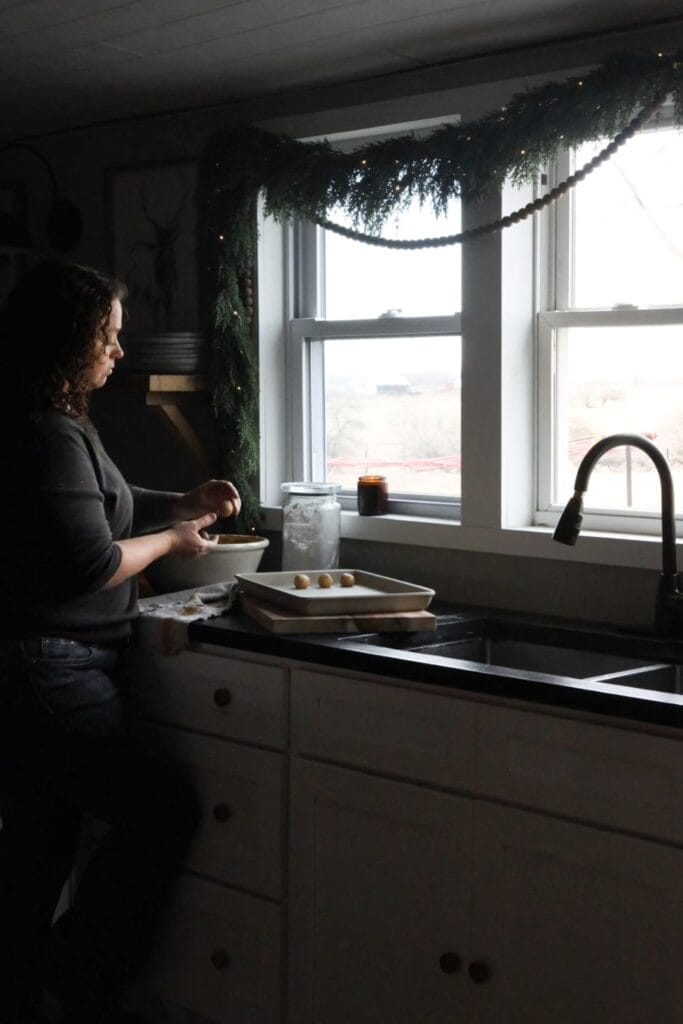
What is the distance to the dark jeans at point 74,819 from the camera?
2.46 m

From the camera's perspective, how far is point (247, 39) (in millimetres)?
2762

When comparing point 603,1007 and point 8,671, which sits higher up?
point 8,671

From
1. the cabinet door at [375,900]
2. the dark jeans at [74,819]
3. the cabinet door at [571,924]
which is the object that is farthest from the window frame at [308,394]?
the cabinet door at [571,924]

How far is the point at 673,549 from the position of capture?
2.54 metres

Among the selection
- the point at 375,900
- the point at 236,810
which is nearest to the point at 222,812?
the point at 236,810

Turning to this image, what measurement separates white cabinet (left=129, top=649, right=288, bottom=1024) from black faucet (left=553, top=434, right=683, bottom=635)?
0.69 m

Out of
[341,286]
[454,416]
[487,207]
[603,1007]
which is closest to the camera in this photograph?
[603,1007]

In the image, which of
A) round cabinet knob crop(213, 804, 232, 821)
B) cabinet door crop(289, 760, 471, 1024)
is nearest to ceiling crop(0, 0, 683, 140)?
cabinet door crop(289, 760, 471, 1024)

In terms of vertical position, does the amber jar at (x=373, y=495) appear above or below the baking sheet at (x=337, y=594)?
above

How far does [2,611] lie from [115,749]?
37 cm

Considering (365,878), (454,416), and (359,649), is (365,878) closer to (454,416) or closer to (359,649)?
(359,649)

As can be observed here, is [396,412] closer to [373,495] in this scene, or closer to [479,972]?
[373,495]

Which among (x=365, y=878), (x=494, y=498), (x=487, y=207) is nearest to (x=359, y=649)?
(x=365, y=878)

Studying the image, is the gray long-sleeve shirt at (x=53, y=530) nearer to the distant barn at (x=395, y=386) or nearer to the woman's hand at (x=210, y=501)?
the woman's hand at (x=210, y=501)
